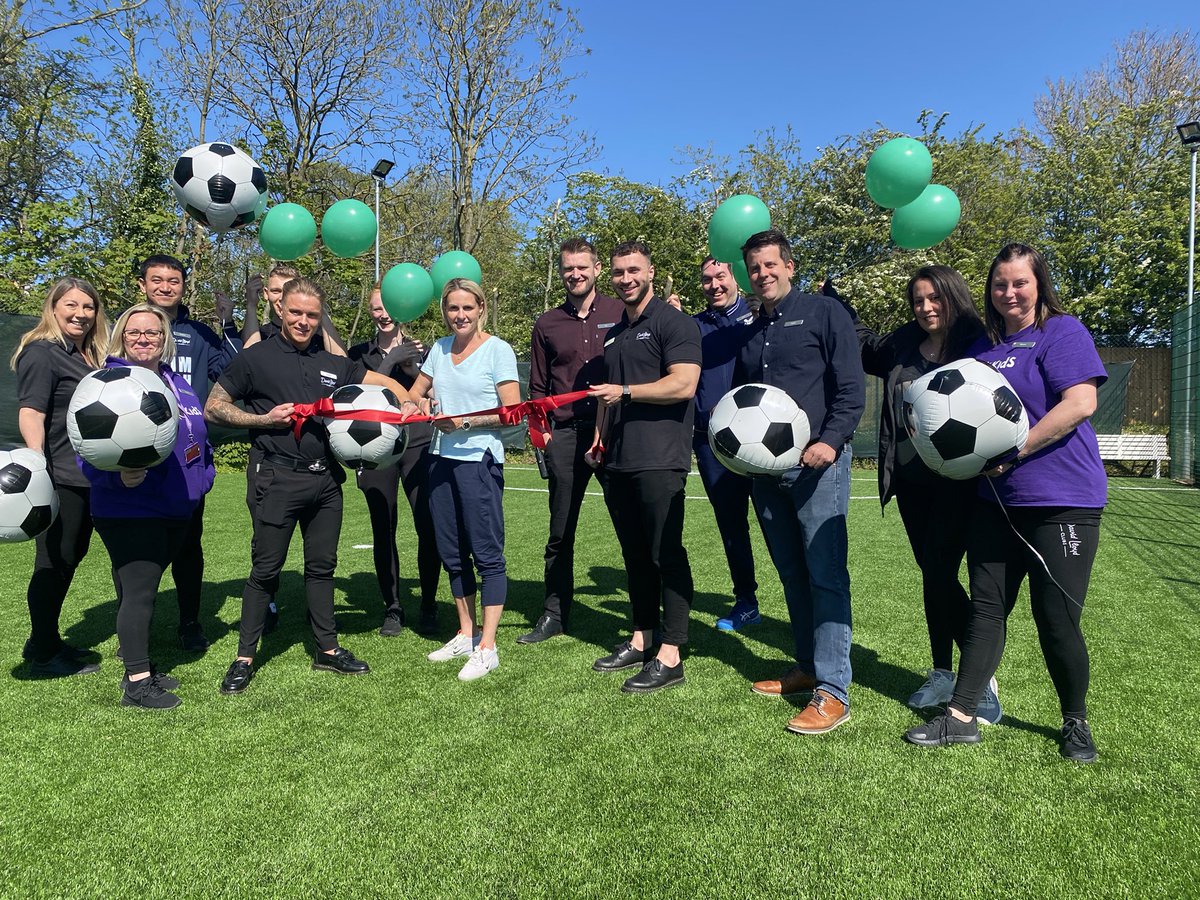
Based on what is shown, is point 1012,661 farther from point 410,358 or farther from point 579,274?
point 410,358

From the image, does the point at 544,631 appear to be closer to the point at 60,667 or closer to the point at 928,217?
the point at 60,667

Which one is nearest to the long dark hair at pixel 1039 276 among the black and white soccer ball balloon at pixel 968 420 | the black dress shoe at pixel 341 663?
the black and white soccer ball balloon at pixel 968 420

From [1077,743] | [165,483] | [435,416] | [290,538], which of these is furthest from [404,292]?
[1077,743]

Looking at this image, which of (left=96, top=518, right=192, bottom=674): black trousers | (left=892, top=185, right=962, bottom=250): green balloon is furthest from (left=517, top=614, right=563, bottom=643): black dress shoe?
(left=892, top=185, right=962, bottom=250): green balloon

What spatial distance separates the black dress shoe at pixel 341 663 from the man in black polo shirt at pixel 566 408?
3.32 feet

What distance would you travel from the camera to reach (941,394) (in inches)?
111

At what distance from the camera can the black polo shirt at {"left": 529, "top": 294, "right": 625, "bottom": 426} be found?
465 cm

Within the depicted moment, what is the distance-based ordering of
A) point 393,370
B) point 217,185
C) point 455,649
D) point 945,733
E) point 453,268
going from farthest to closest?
point 453,268
point 217,185
point 393,370
point 455,649
point 945,733

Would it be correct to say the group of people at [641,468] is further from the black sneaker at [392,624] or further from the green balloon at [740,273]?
the green balloon at [740,273]

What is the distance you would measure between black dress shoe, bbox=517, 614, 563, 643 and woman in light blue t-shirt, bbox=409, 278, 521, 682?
523mm

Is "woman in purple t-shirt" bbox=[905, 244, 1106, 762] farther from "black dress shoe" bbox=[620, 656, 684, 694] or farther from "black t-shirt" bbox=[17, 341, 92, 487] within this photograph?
"black t-shirt" bbox=[17, 341, 92, 487]

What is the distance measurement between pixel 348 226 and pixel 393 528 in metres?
3.22

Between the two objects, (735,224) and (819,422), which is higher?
(735,224)

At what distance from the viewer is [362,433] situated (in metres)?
3.71
